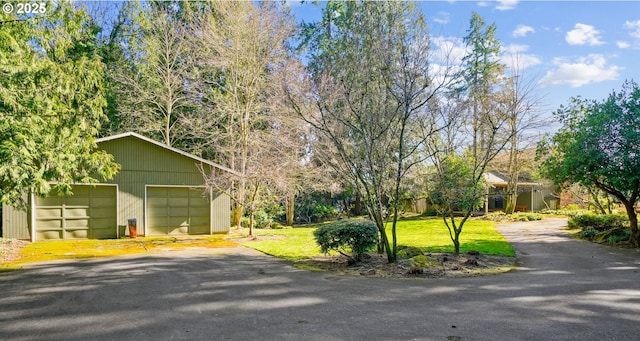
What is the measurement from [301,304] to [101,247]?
360 inches

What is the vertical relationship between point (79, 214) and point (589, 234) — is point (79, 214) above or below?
above

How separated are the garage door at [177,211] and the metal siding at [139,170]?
1.07 feet

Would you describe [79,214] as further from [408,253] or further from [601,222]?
[601,222]

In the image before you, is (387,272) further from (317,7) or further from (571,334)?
(317,7)

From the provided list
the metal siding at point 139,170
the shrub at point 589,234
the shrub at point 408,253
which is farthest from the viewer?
the metal siding at point 139,170

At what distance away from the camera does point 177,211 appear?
618 inches

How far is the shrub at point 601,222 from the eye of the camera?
1485 centimetres

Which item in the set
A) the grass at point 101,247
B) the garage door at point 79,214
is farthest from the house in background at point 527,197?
the garage door at point 79,214

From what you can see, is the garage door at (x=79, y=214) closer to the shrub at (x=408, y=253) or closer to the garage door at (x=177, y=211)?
the garage door at (x=177, y=211)

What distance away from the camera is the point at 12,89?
28.0 ft

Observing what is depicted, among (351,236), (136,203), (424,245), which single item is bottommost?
(424,245)

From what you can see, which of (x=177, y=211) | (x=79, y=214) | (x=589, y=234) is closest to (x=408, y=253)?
(x=589, y=234)

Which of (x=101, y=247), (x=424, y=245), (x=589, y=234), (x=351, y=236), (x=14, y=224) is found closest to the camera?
(x=351, y=236)

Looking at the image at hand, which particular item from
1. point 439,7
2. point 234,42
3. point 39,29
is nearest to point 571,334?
point 439,7
